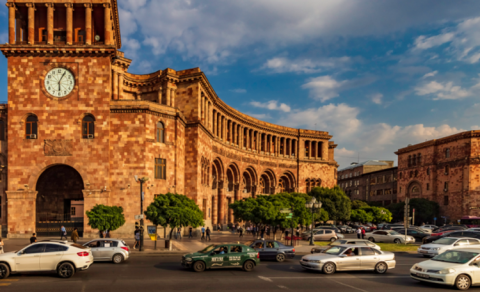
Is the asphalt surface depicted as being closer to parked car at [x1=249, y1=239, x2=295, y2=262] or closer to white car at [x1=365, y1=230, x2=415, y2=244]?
parked car at [x1=249, y1=239, x2=295, y2=262]

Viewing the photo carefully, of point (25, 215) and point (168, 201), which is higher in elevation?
point (168, 201)

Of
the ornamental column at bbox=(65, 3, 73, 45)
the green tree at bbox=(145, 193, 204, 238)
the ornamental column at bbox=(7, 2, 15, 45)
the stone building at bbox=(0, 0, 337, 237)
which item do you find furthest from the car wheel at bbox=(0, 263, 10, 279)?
the ornamental column at bbox=(7, 2, 15, 45)

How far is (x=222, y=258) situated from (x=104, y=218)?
15.2m

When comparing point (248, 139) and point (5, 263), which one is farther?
point (248, 139)

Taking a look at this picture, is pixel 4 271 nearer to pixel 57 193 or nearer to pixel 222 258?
pixel 222 258

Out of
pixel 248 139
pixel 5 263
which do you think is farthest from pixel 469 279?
pixel 248 139

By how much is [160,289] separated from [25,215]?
28273 mm

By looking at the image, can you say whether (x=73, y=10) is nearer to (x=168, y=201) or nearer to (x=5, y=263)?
(x=168, y=201)

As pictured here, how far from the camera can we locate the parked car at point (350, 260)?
17688 millimetres

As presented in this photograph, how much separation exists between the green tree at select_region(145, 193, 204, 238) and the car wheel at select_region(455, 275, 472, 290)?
18.7m

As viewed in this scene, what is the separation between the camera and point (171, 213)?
28.1m

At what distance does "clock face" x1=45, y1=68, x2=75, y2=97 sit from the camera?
37750mm

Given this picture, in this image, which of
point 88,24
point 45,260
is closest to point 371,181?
point 88,24

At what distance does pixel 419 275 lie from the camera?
15.2m
